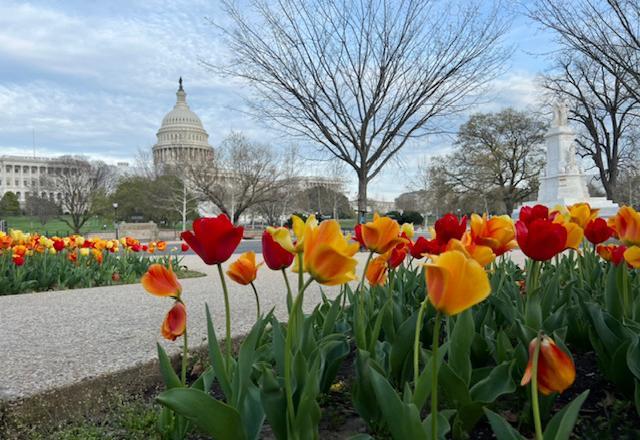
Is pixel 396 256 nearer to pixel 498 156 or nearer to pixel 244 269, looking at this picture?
pixel 244 269

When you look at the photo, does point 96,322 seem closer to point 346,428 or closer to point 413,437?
point 346,428

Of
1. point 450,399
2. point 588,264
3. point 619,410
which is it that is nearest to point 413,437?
point 450,399

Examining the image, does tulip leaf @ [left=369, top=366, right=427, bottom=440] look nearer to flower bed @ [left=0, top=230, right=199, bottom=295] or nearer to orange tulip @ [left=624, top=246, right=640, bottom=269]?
orange tulip @ [left=624, top=246, right=640, bottom=269]

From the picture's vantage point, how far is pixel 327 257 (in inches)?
37.9

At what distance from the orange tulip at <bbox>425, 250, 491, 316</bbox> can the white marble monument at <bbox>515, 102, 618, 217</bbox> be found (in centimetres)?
1825

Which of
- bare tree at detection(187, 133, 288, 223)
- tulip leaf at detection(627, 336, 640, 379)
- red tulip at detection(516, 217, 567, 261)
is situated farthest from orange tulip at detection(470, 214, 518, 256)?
bare tree at detection(187, 133, 288, 223)

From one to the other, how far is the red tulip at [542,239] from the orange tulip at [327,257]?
0.65 metres

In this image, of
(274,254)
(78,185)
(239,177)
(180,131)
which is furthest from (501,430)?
(180,131)

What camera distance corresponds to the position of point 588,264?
321 centimetres

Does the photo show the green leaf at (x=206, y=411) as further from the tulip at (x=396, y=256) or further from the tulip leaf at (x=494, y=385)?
the tulip at (x=396, y=256)

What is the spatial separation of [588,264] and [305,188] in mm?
44886

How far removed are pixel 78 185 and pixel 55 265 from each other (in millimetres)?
38782

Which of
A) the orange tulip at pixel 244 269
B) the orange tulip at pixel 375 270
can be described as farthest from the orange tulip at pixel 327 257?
the orange tulip at pixel 375 270

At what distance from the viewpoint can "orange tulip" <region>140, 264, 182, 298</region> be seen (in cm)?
131
